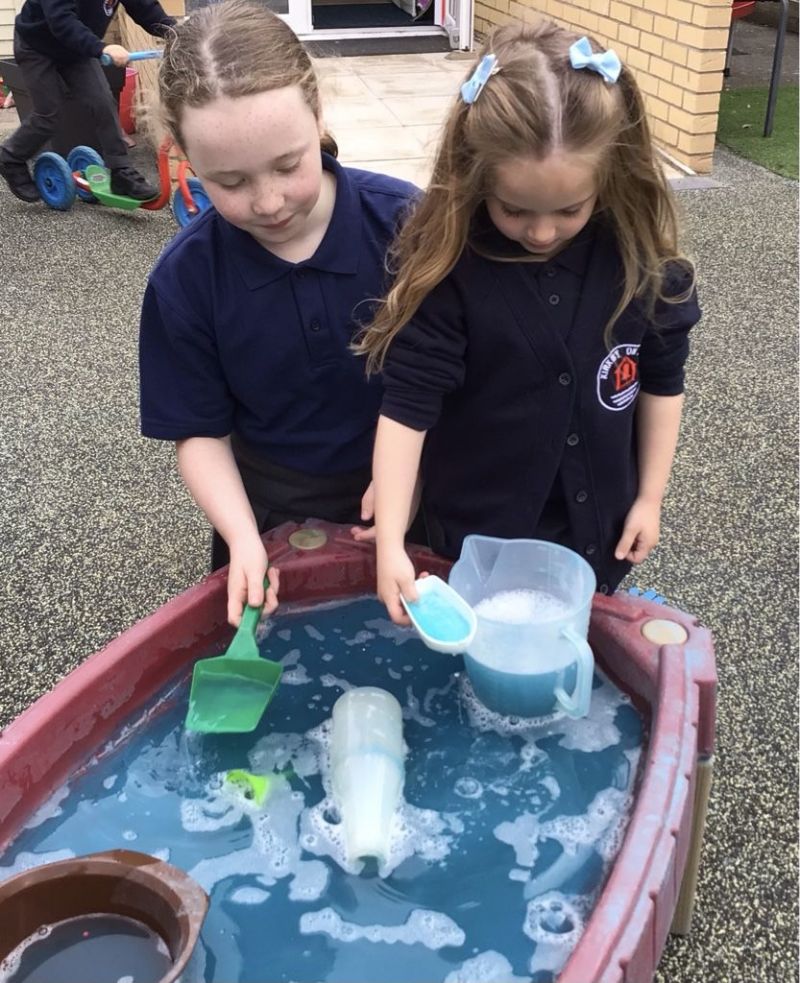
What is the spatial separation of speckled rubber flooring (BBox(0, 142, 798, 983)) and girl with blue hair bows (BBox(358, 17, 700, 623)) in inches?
19.2

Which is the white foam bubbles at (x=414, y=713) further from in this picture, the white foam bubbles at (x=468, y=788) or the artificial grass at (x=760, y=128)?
the artificial grass at (x=760, y=128)

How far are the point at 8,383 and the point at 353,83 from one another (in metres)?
3.44

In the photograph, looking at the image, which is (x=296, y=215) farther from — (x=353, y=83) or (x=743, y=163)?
(x=353, y=83)

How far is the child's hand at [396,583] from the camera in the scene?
3.78ft

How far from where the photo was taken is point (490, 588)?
4.18 ft

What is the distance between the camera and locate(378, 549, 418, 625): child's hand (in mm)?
1152

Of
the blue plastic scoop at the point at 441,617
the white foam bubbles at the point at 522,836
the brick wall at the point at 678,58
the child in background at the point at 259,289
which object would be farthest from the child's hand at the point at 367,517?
the brick wall at the point at 678,58

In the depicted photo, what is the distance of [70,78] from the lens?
4188 mm

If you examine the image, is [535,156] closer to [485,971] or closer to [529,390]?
[529,390]

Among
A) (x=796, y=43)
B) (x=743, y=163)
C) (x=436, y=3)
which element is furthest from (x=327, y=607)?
(x=796, y=43)

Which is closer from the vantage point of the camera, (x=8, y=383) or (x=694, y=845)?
(x=694, y=845)

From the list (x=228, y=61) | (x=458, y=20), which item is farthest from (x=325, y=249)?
(x=458, y=20)

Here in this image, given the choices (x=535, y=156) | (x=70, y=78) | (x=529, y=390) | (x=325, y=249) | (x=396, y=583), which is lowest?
(x=70, y=78)

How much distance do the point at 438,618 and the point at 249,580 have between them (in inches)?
10.7
